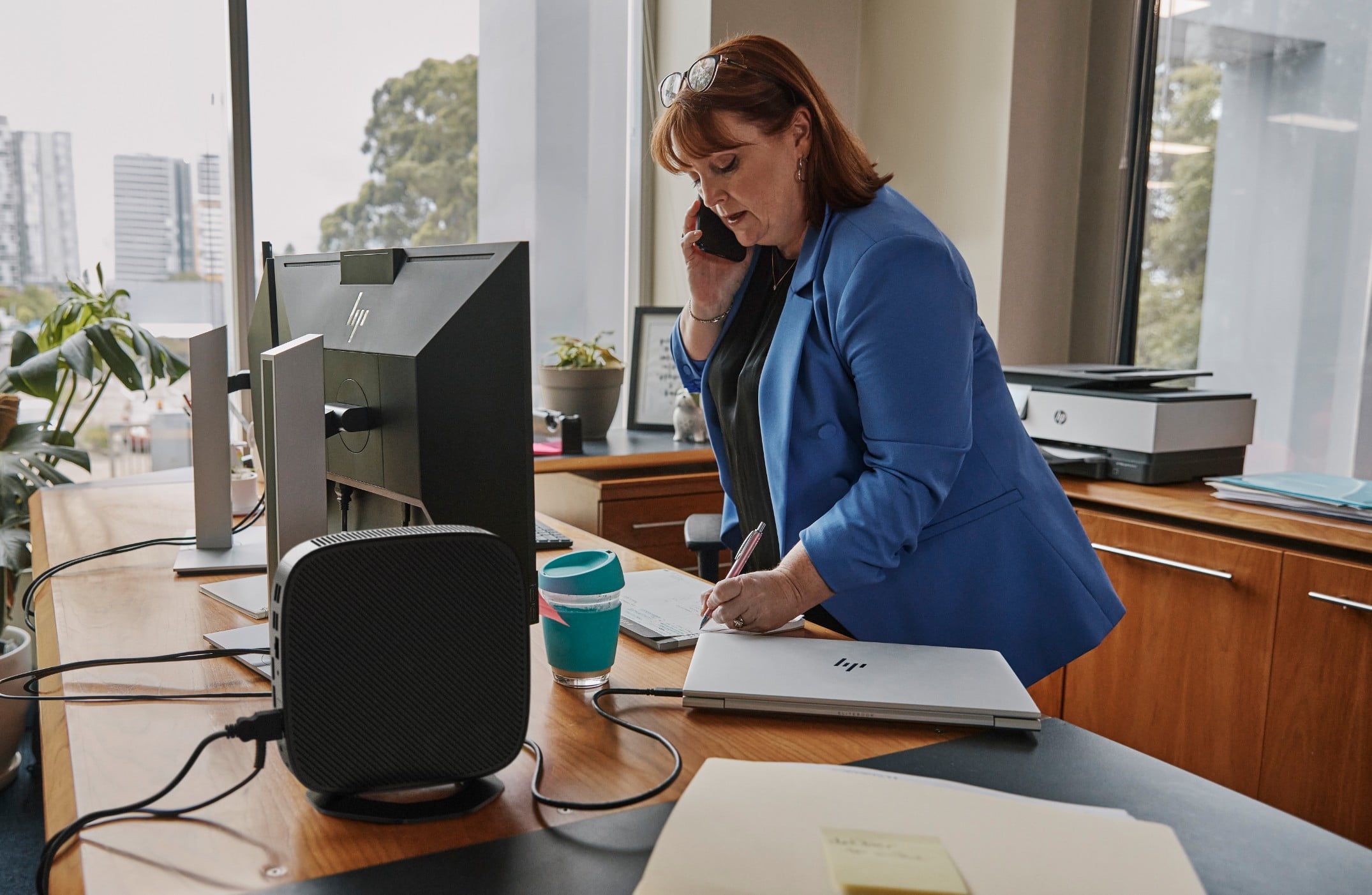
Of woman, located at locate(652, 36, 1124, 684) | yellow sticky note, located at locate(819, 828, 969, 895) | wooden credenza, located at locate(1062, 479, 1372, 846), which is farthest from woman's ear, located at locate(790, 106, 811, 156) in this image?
wooden credenza, located at locate(1062, 479, 1372, 846)

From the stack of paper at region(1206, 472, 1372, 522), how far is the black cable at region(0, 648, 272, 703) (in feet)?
6.42

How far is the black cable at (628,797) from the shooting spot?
2.64ft

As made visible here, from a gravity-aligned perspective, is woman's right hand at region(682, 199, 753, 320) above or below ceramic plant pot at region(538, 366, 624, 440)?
above

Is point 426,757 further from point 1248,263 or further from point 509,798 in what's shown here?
point 1248,263

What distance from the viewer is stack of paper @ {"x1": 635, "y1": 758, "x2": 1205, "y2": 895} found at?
2.11 feet

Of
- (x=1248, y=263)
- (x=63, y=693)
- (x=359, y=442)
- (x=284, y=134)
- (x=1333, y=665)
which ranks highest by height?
(x=284, y=134)

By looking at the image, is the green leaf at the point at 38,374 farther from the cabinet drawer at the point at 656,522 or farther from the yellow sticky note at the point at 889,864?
the yellow sticky note at the point at 889,864

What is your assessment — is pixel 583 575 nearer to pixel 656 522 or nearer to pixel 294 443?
pixel 294 443

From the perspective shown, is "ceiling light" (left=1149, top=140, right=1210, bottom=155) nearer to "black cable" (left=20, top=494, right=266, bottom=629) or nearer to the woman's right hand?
the woman's right hand

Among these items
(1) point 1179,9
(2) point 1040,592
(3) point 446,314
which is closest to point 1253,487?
(2) point 1040,592

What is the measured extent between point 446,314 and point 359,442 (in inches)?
8.5

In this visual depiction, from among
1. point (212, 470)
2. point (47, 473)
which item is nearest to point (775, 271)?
point (212, 470)

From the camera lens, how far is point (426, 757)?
0.80 metres

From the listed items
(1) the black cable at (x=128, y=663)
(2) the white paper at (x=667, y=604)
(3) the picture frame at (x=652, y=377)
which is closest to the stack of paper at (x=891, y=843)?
(2) the white paper at (x=667, y=604)
